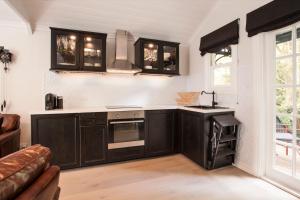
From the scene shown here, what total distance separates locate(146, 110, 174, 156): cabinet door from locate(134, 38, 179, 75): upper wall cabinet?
0.82 metres

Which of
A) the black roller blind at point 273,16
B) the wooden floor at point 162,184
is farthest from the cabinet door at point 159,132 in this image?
the black roller blind at point 273,16

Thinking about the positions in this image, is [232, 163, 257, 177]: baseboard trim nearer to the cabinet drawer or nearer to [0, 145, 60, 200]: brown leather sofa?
the cabinet drawer

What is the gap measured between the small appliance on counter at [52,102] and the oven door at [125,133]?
2.80 ft

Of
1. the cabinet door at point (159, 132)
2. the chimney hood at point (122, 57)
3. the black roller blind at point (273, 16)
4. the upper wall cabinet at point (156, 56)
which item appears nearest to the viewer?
the black roller blind at point (273, 16)

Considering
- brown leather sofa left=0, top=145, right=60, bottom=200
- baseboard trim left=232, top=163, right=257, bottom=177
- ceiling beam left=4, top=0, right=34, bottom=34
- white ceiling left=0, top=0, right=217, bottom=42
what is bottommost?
baseboard trim left=232, top=163, right=257, bottom=177

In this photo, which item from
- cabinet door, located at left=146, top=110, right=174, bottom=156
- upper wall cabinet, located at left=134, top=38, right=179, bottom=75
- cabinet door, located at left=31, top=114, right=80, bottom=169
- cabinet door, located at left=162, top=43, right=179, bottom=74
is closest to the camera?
cabinet door, located at left=31, top=114, right=80, bottom=169

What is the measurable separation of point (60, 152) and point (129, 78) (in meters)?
1.74

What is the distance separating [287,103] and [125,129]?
7.25 ft

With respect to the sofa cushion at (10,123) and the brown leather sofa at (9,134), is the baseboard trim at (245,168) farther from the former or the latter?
the sofa cushion at (10,123)

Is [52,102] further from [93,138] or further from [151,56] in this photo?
[151,56]

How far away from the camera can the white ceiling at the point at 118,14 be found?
2.65 metres

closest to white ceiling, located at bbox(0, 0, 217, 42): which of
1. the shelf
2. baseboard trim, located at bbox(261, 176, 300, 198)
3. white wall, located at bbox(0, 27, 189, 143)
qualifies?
white wall, located at bbox(0, 27, 189, 143)

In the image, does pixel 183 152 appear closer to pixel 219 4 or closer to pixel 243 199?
pixel 243 199

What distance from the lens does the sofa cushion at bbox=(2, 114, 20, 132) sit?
8.03ft
